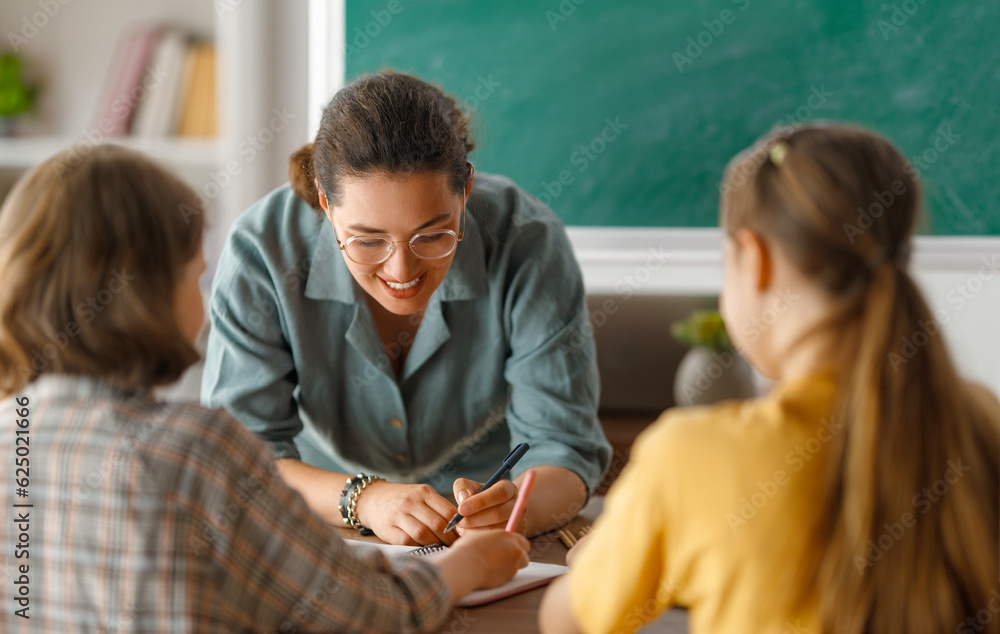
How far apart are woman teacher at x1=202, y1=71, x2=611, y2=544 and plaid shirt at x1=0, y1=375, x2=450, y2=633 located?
17.0 inches

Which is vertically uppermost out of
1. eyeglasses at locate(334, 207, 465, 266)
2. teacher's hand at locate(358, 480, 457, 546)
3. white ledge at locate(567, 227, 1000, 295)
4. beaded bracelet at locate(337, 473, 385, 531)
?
eyeglasses at locate(334, 207, 465, 266)

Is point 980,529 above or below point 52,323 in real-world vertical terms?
below

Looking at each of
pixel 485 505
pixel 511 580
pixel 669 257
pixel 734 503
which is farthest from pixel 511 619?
pixel 669 257

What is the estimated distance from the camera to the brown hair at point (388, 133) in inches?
50.2

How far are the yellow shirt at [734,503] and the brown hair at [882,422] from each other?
0.02 m

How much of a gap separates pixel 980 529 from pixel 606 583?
1.10ft

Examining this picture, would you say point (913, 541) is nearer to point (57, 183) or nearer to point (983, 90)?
point (57, 183)

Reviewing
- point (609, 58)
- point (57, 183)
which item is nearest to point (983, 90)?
point (609, 58)

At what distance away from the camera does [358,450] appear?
156cm

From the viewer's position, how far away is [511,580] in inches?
41.6

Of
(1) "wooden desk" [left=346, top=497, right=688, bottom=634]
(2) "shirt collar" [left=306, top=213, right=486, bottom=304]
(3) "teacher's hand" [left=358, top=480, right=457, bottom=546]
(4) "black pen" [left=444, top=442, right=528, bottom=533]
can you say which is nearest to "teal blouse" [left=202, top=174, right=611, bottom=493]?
(2) "shirt collar" [left=306, top=213, right=486, bottom=304]

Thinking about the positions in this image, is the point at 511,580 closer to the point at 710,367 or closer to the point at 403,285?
the point at 403,285

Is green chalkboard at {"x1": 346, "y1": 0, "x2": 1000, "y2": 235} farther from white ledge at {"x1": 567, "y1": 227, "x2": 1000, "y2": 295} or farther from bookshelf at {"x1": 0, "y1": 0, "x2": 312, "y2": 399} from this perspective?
bookshelf at {"x1": 0, "y1": 0, "x2": 312, "y2": 399}

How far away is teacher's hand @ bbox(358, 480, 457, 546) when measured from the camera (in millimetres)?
1191
